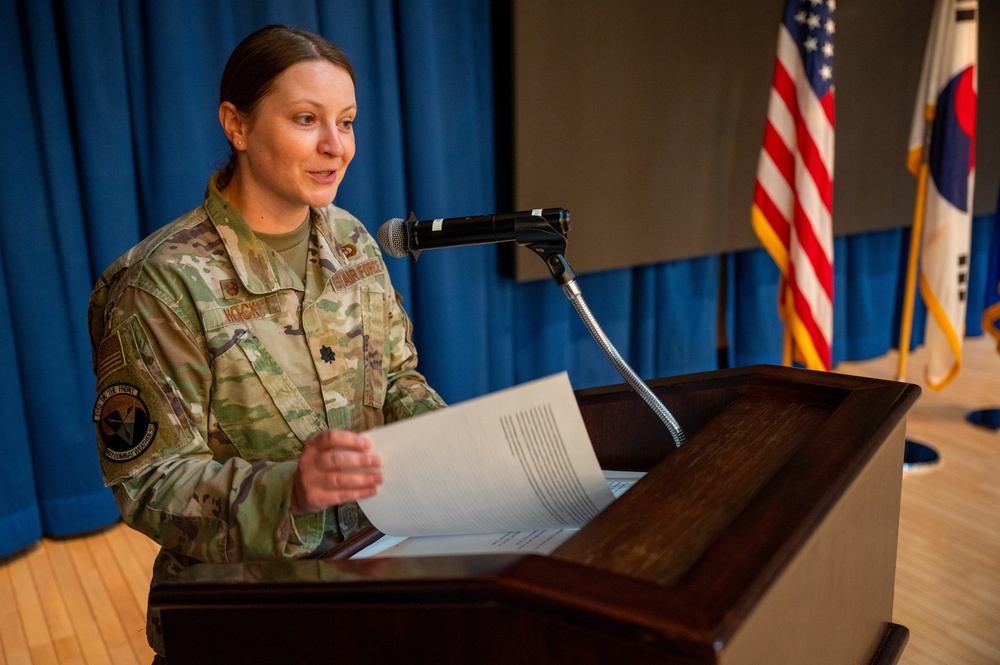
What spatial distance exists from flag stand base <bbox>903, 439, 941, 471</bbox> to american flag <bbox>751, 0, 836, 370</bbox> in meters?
0.49

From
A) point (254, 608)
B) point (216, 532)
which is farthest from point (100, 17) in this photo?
point (254, 608)

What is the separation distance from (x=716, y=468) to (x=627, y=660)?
318 millimetres

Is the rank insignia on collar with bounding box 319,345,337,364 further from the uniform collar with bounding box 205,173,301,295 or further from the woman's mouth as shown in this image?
the woman's mouth

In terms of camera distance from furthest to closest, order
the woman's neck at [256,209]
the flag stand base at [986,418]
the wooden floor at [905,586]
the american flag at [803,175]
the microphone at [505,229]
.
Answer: the flag stand base at [986,418]
the american flag at [803,175]
the wooden floor at [905,586]
the woman's neck at [256,209]
the microphone at [505,229]

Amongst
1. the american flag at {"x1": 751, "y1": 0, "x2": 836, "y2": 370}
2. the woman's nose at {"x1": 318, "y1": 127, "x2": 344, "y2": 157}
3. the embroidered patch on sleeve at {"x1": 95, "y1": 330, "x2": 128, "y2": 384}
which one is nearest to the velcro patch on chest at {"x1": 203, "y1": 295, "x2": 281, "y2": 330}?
the embroidered patch on sleeve at {"x1": 95, "y1": 330, "x2": 128, "y2": 384}

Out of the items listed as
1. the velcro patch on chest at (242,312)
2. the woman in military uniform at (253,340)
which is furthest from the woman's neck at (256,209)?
the velcro patch on chest at (242,312)

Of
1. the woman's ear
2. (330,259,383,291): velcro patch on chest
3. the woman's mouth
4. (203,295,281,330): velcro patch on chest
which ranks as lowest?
(203,295,281,330): velcro patch on chest

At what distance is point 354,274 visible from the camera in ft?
4.09

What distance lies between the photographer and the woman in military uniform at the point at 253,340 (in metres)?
0.94

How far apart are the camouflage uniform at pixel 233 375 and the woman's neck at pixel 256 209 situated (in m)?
0.02

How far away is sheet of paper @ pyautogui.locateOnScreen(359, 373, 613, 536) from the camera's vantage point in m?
0.74

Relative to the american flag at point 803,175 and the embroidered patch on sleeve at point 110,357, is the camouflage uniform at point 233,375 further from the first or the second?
the american flag at point 803,175

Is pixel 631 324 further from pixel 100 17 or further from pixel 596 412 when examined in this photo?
pixel 596 412

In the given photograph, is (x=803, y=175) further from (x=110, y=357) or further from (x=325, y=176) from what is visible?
(x=110, y=357)
